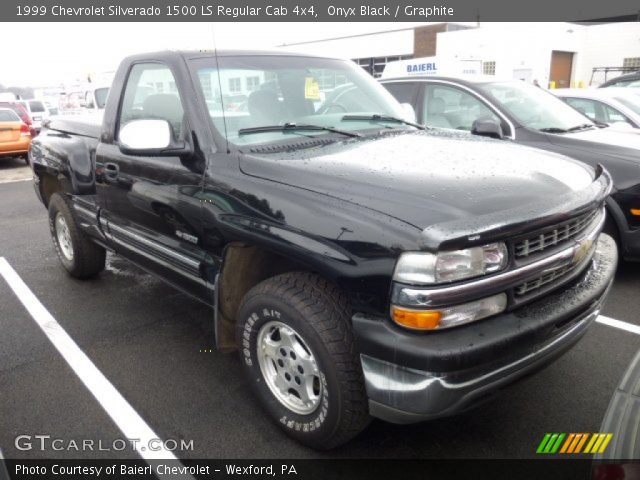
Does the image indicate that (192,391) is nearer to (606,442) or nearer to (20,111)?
(606,442)

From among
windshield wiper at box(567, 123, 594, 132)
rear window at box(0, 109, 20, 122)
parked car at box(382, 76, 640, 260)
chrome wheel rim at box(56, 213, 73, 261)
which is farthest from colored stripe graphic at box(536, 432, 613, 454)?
rear window at box(0, 109, 20, 122)

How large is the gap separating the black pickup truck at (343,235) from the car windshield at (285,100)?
0.01 metres

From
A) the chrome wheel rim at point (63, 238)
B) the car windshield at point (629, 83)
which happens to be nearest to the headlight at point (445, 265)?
the chrome wheel rim at point (63, 238)

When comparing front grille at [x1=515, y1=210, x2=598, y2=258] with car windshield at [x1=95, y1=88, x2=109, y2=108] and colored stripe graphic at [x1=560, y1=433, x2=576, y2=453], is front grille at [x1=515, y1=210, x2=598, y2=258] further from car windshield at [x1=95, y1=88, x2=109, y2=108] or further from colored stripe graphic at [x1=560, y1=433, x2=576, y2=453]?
car windshield at [x1=95, y1=88, x2=109, y2=108]

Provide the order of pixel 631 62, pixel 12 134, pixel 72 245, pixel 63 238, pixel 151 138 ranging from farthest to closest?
pixel 631 62 → pixel 12 134 → pixel 63 238 → pixel 72 245 → pixel 151 138

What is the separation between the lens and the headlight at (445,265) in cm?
196

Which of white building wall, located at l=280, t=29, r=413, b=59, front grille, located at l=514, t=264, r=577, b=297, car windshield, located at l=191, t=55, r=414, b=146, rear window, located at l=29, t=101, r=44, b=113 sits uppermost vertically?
white building wall, located at l=280, t=29, r=413, b=59

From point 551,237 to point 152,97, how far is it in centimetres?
254

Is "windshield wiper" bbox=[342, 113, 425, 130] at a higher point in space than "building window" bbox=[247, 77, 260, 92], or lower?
lower

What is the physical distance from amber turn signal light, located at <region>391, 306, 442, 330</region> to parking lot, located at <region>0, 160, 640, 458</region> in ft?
1.69

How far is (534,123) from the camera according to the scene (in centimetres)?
529

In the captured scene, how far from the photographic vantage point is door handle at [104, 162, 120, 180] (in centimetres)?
357

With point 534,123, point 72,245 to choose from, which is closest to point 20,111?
point 72,245

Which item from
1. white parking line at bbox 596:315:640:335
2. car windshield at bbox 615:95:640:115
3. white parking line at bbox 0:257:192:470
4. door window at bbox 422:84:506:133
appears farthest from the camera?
car windshield at bbox 615:95:640:115
